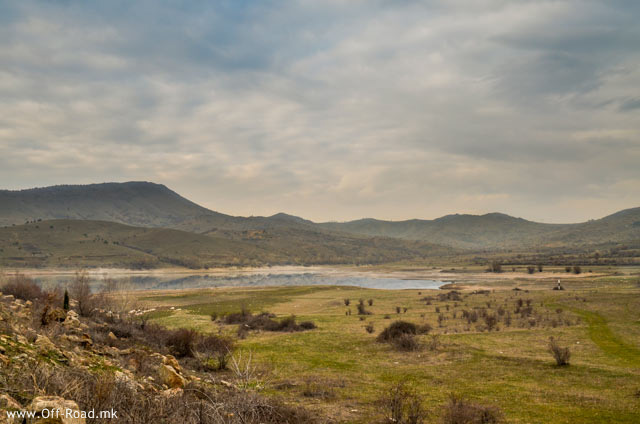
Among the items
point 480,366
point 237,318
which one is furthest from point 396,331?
point 237,318

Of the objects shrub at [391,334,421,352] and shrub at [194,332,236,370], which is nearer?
shrub at [194,332,236,370]

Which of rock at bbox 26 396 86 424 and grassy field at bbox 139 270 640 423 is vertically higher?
rock at bbox 26 396 86 424

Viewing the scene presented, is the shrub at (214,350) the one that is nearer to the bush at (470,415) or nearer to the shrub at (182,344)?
the shrub at (182,344)

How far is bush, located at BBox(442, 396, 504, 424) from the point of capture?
9.67 m

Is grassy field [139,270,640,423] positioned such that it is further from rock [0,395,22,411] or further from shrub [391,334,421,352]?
rock [0,395,22,411]

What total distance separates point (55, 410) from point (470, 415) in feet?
29.5

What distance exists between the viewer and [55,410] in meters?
4.97

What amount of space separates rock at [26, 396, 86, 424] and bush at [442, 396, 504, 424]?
316 inches

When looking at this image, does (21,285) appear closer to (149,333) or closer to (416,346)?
(149,333)

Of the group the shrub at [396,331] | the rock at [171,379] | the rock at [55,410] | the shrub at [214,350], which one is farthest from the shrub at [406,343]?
the rock at [55,410]

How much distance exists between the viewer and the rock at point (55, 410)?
4.79 meters

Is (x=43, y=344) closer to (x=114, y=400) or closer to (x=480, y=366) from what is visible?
(x=114, y=400)

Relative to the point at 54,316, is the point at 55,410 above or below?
above

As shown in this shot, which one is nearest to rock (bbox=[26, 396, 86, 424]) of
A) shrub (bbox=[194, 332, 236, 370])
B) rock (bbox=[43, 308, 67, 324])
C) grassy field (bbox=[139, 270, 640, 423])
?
grassy field (bbox=[139, 270, 640, 423])
